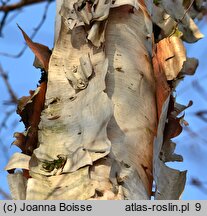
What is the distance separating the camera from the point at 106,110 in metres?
1.35

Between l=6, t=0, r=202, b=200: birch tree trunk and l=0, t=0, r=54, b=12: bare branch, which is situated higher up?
l=0, t=0, r=54, b=12: bare branch

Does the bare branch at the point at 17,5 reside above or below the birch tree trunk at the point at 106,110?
above

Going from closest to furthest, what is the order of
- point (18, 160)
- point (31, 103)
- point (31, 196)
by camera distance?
point (31, 196) < point (18, 160) < point (31, 103)

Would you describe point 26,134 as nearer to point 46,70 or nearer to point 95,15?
point 46,70

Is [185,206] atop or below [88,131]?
below

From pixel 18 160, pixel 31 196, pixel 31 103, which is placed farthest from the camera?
pixel 31 103

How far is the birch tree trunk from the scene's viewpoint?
1.31 metres

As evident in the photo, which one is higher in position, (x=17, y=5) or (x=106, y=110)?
(x=17, y=5)

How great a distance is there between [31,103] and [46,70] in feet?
0.34

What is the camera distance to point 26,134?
148 centimetres

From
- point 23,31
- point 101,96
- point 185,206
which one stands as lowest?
point 185,206

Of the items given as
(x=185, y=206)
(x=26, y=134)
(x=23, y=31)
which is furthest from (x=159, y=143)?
(x=23, y=31)

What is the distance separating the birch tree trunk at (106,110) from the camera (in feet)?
4.30

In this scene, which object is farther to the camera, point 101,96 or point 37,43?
point 37,43
